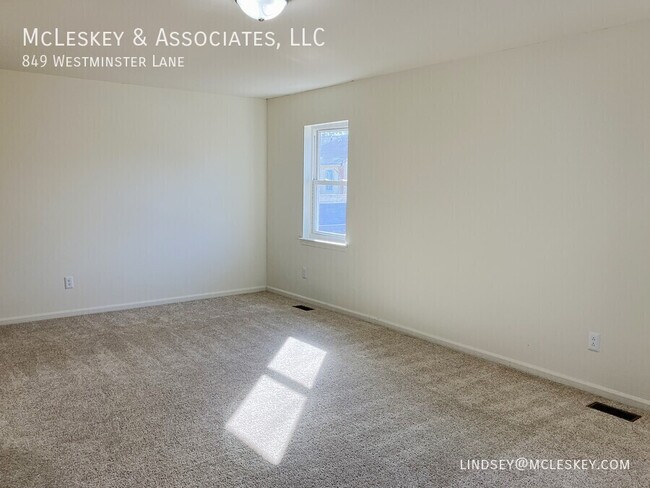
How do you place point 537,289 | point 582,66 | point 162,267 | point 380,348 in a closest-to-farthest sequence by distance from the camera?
1. point 582,66
2. point 537,289
3. point 380,348
4. point 162,267

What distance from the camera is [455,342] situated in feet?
14.0

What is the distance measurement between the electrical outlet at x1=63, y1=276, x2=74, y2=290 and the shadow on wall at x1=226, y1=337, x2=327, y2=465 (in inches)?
90.2

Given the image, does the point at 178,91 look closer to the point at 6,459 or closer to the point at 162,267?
the point at 162,267

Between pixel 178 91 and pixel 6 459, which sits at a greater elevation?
pixel 178 91

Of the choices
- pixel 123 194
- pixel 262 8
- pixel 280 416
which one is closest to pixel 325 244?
pixel 123 194

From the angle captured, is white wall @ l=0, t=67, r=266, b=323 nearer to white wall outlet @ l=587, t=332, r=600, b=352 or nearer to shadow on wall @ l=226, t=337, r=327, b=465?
shadow on wall @ l=226, t=337, r=327, b=465

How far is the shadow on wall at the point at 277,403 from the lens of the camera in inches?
106

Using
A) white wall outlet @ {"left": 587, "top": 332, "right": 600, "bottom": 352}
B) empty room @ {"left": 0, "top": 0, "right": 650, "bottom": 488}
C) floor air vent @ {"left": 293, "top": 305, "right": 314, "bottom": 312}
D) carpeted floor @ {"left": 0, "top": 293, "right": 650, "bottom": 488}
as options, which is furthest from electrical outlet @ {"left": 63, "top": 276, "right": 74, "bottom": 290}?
white wall outlet @ {"left": 587, "top": 332, "right": 600, "bottom": 352}

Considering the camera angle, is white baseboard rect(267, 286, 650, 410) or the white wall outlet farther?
the white wall outlet

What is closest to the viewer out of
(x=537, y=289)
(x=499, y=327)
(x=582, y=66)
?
(x=582, y=66)

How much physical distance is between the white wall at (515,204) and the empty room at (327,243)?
0.06 feet

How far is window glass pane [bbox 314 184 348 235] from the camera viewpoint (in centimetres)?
548

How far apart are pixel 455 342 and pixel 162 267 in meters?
3.13

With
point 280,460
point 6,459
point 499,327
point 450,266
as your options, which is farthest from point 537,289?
point 6,459
